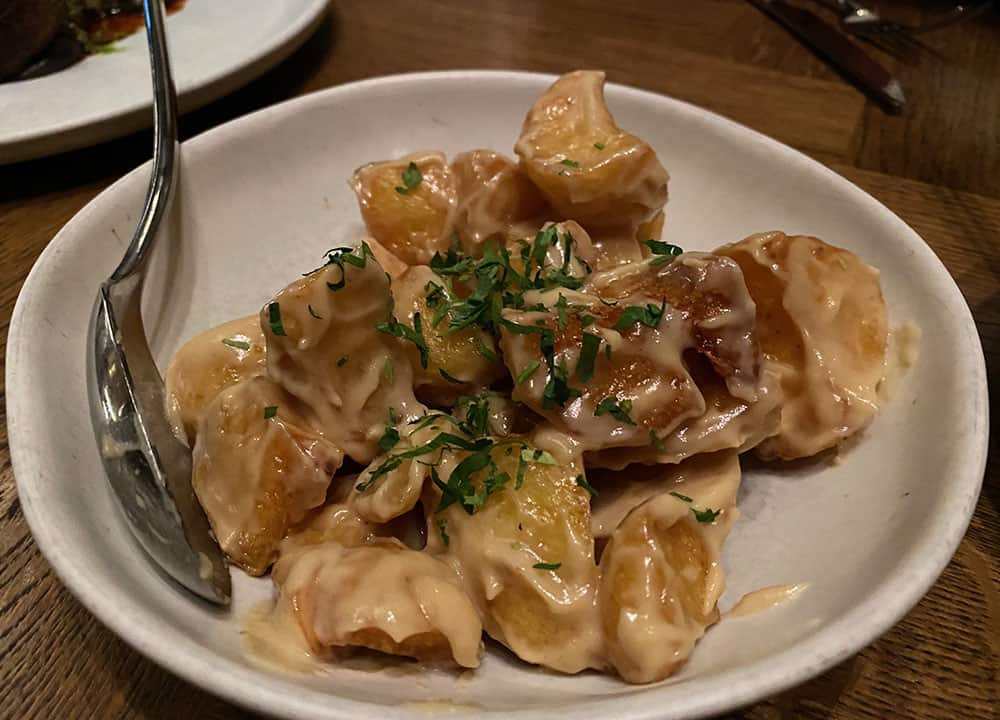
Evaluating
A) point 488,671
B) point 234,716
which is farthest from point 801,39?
point 234,716

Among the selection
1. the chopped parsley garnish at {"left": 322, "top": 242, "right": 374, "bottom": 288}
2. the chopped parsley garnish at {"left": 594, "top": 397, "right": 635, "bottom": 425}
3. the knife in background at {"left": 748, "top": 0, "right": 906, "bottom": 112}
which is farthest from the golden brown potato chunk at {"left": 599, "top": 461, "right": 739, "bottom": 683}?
the knife in background at {"left": 748, "top": 0, "right": 906, "bottom": 112}

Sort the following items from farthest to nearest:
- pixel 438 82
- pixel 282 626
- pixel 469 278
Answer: pixel 438 82 → pixel 469 278 → pixel 282 626

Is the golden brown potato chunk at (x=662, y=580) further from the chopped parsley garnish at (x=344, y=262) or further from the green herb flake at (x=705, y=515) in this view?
the chopped parsley garnish at (x=344, y=262)

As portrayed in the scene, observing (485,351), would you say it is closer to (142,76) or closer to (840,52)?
(142,76)

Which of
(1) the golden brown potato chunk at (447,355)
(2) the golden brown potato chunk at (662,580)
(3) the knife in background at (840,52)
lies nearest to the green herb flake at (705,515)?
(2) the golden brown potato chunk at (662,580)

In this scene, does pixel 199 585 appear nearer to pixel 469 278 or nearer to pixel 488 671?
pixel 488 671

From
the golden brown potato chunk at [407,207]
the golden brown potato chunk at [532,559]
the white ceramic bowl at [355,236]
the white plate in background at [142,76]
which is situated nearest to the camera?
the white ceramic bowl at [355,236]

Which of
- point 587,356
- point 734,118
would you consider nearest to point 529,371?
point 587,356
